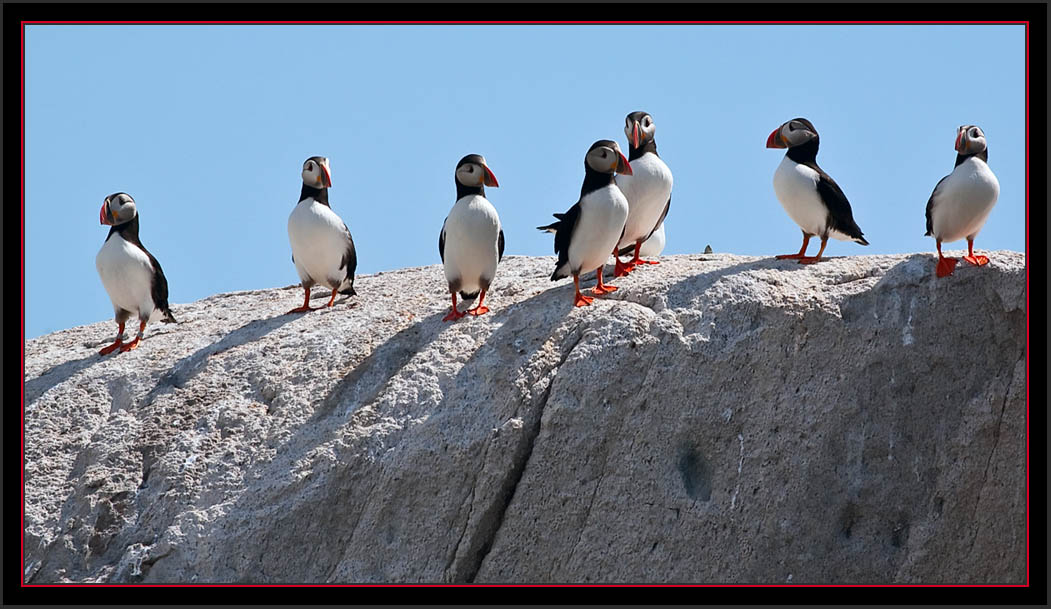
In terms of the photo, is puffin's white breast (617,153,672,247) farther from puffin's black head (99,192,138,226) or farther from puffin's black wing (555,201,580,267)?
puffin's black head (99,192,138,226)

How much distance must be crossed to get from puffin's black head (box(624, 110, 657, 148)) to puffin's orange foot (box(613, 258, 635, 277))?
3.70 ft

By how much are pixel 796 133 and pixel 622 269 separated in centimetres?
195

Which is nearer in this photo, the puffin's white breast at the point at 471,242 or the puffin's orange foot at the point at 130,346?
the puffin's white breast at the point at 471,242

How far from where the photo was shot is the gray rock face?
384 inches

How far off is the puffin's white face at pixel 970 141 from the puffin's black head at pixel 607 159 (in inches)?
109

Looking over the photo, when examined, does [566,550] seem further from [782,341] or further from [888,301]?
[888,301]

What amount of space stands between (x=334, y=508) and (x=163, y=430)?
165 centimetres

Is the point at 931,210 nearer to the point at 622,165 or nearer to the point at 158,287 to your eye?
the point at 622,165

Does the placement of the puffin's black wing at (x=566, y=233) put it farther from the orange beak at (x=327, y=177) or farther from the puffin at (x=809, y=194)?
the orange beak at (x=327, y=177)

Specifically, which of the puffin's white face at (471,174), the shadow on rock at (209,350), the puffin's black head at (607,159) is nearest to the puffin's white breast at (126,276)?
the shadow on rock at (209,350)

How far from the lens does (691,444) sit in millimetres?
10125

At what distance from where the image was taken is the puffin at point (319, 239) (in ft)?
40.7
